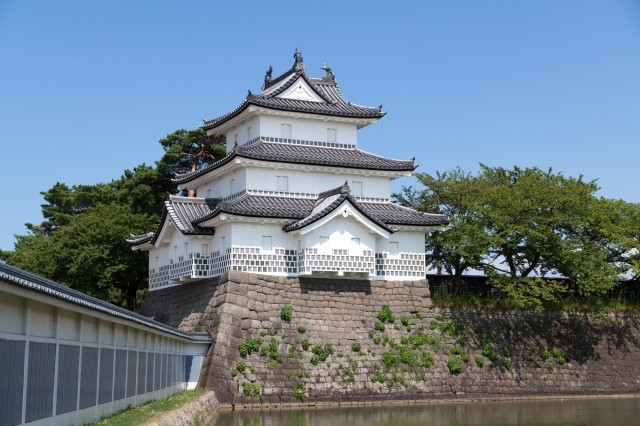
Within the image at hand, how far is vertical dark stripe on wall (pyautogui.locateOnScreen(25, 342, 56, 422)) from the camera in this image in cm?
1249

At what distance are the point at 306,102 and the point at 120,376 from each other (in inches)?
813

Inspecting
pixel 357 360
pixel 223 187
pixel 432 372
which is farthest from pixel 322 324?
pixel 223 187

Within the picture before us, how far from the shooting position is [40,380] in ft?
42.6

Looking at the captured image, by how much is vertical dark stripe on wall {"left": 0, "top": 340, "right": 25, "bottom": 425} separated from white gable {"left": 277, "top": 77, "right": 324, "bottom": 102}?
2670 centimetres

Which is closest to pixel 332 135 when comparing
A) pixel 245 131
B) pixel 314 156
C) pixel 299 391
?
pixel 314 156

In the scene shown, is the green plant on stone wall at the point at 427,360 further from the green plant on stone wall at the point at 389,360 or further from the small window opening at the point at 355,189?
the small window opening at the point at 355,189

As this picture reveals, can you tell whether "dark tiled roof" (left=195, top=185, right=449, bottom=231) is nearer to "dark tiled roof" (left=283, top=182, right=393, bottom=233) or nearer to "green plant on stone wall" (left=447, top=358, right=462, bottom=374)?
"dark tiled roof" (left=283, top=182, right=393, bottom=233)

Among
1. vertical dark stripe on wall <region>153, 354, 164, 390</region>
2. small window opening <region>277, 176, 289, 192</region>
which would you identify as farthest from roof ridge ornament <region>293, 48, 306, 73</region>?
vertical dark stripe on wall <region>153, 354, 164, 390</region>

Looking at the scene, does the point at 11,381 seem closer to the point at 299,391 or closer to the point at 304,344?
the point at 299,391

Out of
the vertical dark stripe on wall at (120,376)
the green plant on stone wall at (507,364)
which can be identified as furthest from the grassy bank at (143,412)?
the green plant on stone wall at (507,364)

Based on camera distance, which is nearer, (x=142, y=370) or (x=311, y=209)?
(x=142, y=370)

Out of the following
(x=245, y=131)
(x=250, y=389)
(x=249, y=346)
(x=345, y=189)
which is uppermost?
(x=245, y=131)

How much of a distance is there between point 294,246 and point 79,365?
18906 millimetres

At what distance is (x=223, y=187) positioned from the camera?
3784 cm
